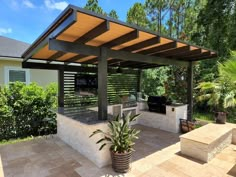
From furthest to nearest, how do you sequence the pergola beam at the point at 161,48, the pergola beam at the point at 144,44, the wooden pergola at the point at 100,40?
the pergola beam at the point at 161,48 < the pergola beam at the point at 144,44 < the wooden pergola at the point at 100,40

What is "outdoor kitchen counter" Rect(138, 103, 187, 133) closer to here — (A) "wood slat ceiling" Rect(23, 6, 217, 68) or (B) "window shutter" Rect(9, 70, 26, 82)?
(A) "wood slat ceiling" Rect(23, 6, 217, 68)

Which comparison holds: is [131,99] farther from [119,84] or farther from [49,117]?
[49,117]

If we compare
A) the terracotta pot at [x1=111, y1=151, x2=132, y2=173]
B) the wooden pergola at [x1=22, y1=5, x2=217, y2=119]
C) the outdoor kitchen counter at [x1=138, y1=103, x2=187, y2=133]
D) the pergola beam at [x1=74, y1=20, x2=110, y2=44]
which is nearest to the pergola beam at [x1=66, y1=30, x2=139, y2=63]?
the wooden pergola at [x1=22, y1=5, x2=217, y2=119]

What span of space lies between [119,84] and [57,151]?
4.36 meters

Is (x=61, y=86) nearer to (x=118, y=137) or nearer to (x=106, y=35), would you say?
(x=106, y=35)

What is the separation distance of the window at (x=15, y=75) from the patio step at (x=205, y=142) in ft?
29.9

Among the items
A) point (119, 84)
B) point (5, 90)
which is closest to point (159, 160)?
point (119, 84)

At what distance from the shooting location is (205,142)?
412 cm

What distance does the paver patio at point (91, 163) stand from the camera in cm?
362

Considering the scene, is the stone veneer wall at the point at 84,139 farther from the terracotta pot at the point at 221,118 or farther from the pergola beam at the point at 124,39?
the terracotta pot at the point at 221,118

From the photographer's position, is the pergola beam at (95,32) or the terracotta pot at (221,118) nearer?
the pergola beam at (95,32)

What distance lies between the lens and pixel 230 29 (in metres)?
9.39

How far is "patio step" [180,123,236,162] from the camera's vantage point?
162 inches

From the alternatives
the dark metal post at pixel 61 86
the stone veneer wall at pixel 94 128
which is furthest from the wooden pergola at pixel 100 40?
the dark metal post at pixel 61 86
